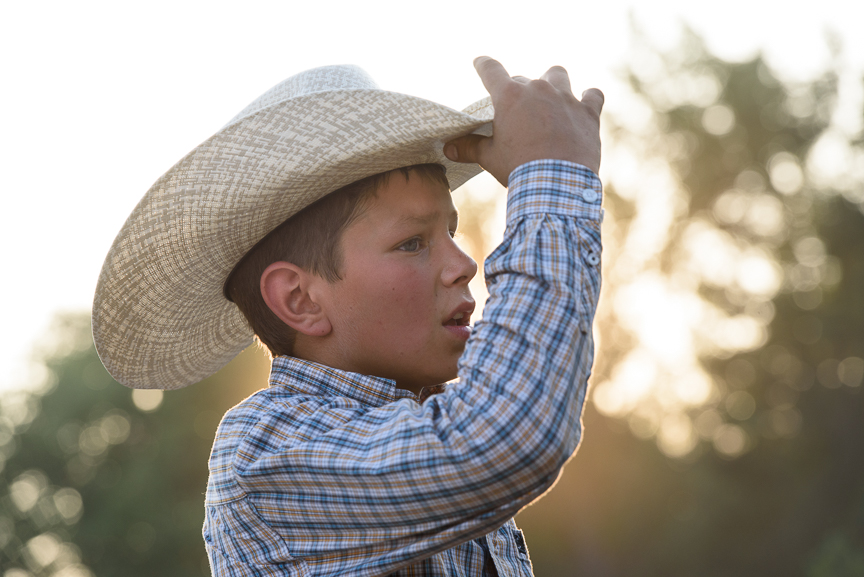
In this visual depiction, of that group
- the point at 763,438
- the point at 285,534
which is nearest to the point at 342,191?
Answer: the point at 285,534

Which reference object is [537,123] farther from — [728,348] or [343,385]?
[728,348]

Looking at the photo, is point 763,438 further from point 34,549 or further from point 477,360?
point 477,360

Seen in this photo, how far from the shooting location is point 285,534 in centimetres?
176

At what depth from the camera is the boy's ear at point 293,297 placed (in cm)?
210

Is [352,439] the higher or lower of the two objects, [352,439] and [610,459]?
the higher

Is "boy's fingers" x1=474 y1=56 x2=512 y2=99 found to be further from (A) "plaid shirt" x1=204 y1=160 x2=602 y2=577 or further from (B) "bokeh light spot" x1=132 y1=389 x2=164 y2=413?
(B) "bokeh light spot" x1=132 y1=389 x2=164 y2=413

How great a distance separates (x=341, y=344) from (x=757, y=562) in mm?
26626

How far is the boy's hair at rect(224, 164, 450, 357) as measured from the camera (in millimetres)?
2072

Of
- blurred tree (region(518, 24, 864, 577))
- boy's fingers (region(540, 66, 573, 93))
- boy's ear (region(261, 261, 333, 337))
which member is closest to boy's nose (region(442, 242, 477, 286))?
boy's ear (region(261, 261, 333, 337))

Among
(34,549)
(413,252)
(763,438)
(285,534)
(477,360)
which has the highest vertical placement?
(413,252)

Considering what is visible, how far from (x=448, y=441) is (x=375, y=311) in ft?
1.95

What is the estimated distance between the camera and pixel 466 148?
6.44ft

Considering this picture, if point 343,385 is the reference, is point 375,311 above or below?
above

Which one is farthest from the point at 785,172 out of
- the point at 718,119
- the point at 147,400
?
the point at 147,400
